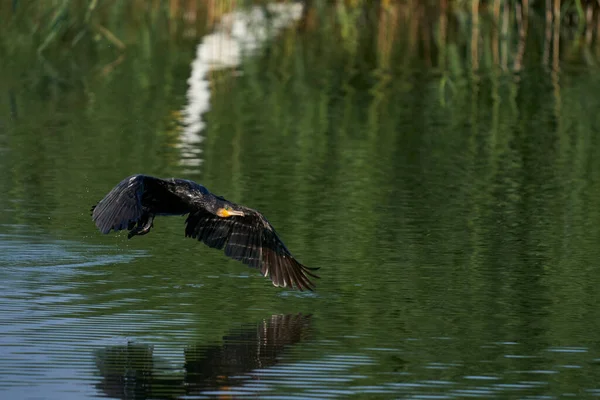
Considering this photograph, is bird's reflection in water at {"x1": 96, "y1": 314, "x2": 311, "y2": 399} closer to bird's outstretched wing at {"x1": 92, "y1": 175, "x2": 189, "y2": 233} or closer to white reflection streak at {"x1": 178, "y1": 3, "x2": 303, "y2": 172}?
bird's outstretched wing at {"x1": 92, "y1": 175, "x2": 189, "y2": 233}

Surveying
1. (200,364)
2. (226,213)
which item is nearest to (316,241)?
(226,213)

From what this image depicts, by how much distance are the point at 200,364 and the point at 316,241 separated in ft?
12.2

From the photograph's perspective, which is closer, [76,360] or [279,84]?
[76,360]

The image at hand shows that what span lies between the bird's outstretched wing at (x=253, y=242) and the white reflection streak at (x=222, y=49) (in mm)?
5045

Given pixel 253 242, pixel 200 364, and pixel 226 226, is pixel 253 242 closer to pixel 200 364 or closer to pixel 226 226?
pixel 226 226

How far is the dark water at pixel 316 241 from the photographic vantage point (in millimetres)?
7867

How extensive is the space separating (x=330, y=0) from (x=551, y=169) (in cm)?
1925

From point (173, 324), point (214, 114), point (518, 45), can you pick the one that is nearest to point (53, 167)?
point (214, 114)

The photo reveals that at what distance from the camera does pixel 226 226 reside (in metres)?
9.90

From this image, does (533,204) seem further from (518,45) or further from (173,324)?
(518,45)

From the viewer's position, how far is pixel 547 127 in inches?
711

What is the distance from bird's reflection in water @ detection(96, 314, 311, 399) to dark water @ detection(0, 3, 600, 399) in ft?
0.07

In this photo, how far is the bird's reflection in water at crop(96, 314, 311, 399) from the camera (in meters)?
7.43

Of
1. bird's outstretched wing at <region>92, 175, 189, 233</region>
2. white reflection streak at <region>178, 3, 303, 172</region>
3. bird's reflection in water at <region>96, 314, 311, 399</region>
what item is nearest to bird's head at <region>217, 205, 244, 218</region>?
bird's outstretched wing at <region>92, 175, 189, 233</region>
